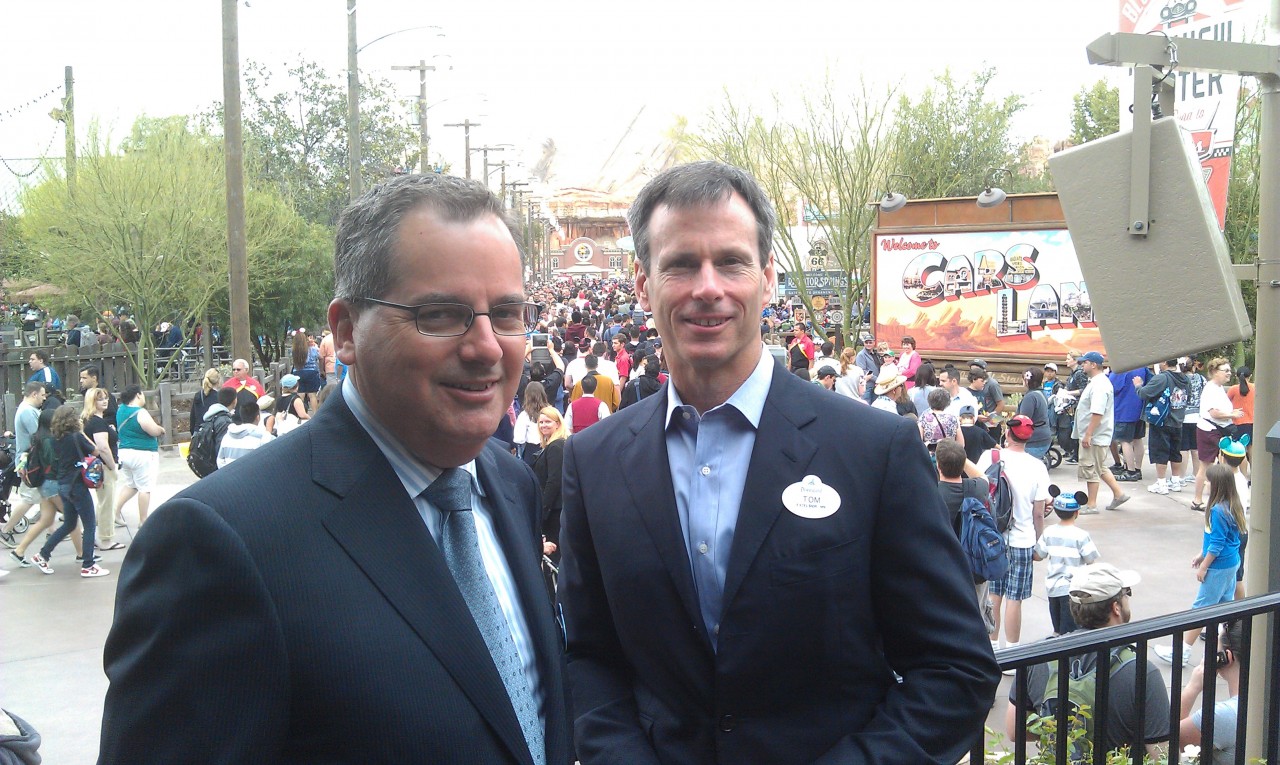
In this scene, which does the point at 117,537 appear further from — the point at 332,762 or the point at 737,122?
the point at 737,122

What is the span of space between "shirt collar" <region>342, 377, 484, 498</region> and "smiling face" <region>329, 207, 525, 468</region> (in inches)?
0.5

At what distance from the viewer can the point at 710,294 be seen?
2.26 m

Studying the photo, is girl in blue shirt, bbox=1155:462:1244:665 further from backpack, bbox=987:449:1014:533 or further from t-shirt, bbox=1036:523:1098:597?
backpack, bbox=987:449:1014:533

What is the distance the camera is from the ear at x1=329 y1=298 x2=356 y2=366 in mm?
1820

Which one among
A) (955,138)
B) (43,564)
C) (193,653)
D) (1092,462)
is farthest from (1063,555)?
(955,138)

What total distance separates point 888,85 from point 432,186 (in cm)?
3353

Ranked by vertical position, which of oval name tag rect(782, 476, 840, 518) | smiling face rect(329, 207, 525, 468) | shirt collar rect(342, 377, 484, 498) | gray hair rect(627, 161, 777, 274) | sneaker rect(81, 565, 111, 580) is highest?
gray hair rect(627, 161, 777, 274)

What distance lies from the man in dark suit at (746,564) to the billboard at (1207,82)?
447 cm

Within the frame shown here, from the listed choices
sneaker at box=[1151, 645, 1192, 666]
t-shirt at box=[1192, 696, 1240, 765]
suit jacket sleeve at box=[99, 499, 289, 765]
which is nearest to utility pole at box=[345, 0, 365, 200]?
sneaker at box=[1151, 645, 1192, 666]

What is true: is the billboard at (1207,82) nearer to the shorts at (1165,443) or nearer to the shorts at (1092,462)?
the shorts at (1092,462)

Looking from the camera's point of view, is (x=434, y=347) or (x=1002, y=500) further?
(x=1002, y=500)

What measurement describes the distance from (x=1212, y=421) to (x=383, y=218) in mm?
12787

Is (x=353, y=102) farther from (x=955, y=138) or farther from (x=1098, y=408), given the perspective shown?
(x=955, y=138)

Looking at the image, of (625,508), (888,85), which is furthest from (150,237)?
(625,508)
